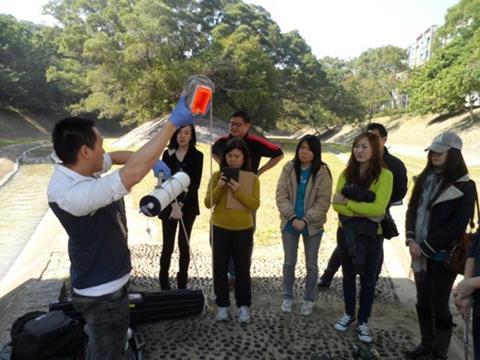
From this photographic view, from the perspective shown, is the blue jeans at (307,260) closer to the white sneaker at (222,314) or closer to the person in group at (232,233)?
the person in group at (232,233)

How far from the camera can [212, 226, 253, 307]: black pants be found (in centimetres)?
326

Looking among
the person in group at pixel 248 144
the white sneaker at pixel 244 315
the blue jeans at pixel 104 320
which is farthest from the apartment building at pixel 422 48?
the blue jeans at pixel 104 320

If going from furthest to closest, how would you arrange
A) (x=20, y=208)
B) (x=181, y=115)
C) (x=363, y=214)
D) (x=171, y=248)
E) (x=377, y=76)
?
(x=377, y=76), (x=20, y=208), (x=171, y=248), (x=363, y=214), (x=181, y=115)

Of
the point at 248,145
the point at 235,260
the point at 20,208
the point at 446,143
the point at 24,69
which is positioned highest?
the point at 24,69

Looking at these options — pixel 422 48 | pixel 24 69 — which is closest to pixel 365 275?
pixel 24 69

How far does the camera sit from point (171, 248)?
144 inches

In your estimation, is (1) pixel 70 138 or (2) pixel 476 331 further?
(2) pixel 476 331

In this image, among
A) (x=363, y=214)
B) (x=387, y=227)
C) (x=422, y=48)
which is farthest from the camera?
(x=422, y=48)

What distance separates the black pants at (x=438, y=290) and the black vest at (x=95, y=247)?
7.02ft

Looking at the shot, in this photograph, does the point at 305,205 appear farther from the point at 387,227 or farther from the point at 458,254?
the point at 458,254

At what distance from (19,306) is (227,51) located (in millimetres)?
24576

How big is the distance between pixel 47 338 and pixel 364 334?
233 cm

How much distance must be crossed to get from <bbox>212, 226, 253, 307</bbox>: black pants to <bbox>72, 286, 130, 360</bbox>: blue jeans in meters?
1.44

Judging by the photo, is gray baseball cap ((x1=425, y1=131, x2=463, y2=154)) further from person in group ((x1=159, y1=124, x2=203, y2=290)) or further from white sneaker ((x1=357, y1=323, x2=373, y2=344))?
person in group ((x1=159, y1=124, x2=203, y2=290))
